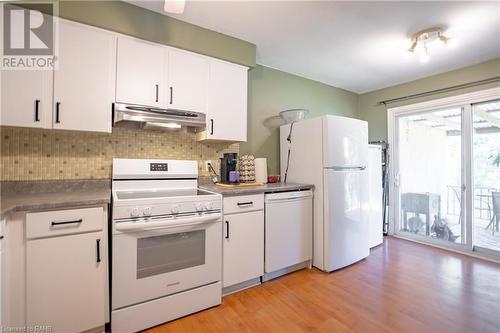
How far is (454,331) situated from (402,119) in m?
3.03

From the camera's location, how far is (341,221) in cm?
249

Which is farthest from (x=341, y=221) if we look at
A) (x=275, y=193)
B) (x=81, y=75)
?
(x=81, y=75)

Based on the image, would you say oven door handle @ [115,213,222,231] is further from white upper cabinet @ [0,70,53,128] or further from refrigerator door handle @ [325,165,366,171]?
refrigerator door handle @ [325,165,366,171]

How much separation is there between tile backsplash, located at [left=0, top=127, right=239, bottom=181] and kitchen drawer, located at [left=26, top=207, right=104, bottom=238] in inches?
23.5

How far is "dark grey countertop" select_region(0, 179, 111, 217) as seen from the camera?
1.32 metres

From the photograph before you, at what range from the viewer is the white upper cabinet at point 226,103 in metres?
2.23

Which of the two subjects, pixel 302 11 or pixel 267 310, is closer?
pixel 267 310

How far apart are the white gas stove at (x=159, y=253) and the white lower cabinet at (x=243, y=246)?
101 millimetres

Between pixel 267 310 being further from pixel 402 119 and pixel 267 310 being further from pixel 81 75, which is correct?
pixel 402 119

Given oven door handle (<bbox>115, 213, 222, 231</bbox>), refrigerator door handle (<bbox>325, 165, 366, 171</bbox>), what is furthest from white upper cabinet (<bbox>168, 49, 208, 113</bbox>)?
refrigerator door handle (<bbox>325, 165, 366, 171</bbox>)

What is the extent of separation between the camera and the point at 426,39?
2.23 metres

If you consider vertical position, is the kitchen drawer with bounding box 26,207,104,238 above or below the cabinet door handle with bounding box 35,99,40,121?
below

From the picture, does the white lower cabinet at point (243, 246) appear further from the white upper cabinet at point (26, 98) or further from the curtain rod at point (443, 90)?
the curtain rod at point (443, 90)

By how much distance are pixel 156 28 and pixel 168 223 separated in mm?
1621
